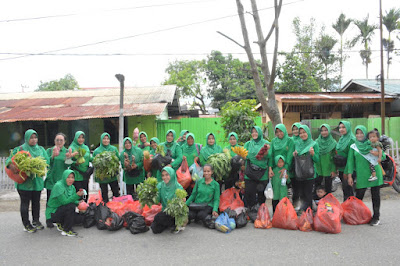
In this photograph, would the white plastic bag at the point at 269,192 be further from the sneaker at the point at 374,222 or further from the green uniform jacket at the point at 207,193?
the sneaker at the point at 374,222

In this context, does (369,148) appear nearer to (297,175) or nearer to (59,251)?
(297,175)

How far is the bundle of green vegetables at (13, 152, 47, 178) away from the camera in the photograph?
4534 mm

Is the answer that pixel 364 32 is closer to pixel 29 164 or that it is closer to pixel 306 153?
pixel 306 153

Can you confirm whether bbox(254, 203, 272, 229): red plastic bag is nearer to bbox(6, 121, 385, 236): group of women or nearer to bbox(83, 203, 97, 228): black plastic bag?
bbox(6, 121, 385, 236): group of women

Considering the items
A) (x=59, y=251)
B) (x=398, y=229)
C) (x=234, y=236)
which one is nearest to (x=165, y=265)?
(x=234, y=236)

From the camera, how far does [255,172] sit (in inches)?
Result: 194

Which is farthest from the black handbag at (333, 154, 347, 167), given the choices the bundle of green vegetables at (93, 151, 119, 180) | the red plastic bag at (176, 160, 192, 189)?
the bundle of green vegetables at (93, 151, 119, 180)

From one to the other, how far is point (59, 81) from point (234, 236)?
4014 cm

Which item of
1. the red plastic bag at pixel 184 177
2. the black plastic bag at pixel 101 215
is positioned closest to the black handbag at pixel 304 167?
the red plastic bag at pixel 184 177

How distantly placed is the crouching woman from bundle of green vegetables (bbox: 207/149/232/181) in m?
2.34

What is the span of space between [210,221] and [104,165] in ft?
7.30

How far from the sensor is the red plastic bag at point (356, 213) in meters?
4.67

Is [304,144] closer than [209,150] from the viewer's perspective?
Yes

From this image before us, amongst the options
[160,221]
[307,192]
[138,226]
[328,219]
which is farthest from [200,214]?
[328,219]
